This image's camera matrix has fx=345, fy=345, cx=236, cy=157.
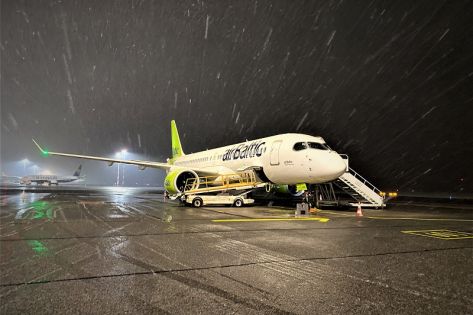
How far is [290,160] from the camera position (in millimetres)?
16688

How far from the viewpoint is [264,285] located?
4.44m

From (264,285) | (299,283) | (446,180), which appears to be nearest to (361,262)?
(299,283)

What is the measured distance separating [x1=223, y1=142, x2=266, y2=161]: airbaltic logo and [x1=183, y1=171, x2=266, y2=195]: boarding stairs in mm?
1128

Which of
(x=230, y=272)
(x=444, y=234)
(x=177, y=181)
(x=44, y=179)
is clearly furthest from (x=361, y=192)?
(x=44, y=179)

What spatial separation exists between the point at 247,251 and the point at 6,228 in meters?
6.82

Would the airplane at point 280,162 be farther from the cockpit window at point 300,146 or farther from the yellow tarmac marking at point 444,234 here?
the yellow tarmac marking at point 444,234

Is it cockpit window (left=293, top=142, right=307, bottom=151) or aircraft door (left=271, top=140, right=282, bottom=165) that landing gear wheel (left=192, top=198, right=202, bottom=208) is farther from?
cockpit window (left=293, top=142, right=307, bottom=151)

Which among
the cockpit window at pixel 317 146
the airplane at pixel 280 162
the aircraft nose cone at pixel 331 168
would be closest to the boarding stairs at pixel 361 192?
the airplane at pixel 280 162

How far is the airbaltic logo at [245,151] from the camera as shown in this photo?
1939 cm

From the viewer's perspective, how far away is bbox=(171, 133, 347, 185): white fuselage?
51.3 ft

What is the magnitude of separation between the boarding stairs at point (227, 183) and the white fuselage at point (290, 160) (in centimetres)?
47

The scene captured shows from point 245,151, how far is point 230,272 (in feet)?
52.0

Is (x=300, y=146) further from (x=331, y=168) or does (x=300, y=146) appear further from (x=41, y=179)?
(x=41, y=179)

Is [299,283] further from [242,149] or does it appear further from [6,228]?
[242,149]
